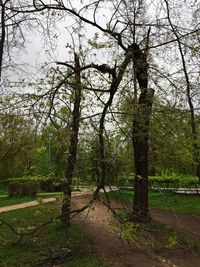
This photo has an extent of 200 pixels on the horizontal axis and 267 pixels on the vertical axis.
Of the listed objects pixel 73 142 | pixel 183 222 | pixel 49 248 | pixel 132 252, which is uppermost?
pixel 73 142

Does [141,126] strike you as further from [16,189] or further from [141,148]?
[16,189]

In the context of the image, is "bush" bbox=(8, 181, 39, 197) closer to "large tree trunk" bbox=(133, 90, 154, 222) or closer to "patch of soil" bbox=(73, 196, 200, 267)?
"large tree trunk" bbox=(133, 90, 154, 222)

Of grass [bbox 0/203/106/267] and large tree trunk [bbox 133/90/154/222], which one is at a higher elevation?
large tree trunk [bbox 133/90/154/222]

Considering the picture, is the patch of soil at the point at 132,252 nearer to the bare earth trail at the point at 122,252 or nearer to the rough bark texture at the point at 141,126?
the bare earth trail at the point at 122,252

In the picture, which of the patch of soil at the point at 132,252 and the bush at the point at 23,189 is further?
the bush at the point at 23,189

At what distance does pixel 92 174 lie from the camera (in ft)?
24.0

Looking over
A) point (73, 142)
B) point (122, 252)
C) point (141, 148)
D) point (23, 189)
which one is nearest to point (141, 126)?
point (73, 142)

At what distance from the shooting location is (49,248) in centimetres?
1051

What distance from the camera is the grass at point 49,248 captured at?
9.52 meters

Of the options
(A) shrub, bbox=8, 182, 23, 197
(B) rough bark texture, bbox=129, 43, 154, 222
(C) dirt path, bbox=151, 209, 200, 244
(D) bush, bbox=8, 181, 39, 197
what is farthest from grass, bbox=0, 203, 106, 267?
(A) shrub, bbox=8, 182, 23, 197

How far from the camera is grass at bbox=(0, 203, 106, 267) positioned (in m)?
9.52

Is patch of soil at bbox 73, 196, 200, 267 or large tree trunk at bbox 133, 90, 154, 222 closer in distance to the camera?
large tree trunk at bbox 133, 90, 154, 222

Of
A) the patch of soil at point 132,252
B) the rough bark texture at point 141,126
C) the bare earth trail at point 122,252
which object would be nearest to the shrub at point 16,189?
the bare earth trail at point 122,252

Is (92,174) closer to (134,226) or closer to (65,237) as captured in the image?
(134,226)
